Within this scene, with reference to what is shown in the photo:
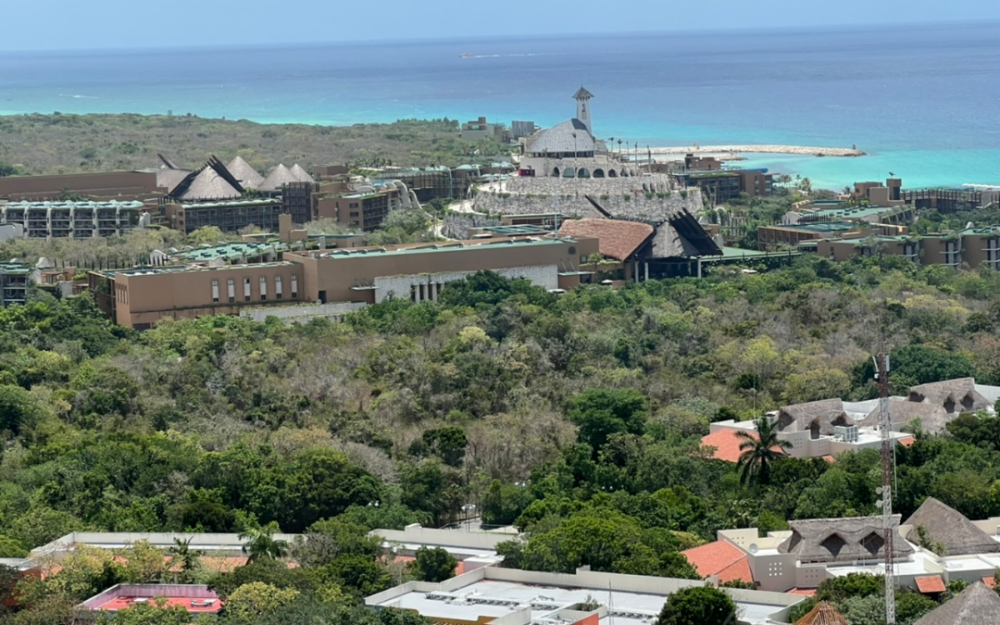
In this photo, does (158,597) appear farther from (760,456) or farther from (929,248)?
(929,248)

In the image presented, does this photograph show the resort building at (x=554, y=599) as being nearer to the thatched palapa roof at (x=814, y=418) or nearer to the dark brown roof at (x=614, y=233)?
the thatched palapa roof at (x=814, y=418)

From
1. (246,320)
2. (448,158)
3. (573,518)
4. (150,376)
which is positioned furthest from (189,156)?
(573,518)

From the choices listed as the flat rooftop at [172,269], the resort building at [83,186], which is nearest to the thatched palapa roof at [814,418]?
the flat rooftop at [172,269]

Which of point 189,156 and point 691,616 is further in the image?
point 189,156

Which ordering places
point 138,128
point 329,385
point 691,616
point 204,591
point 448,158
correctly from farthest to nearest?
point 138,128 → point 448,158 → point 329,385 → point 204,591 → point 691,616

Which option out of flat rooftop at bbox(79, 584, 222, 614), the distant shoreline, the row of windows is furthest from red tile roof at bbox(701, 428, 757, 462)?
the distant shoreline

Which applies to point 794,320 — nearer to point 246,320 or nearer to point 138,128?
point 246,320

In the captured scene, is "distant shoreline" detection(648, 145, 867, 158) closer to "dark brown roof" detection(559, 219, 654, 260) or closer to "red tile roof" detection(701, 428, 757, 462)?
"dark brown roof" detection(559, 219, 654, 260)
